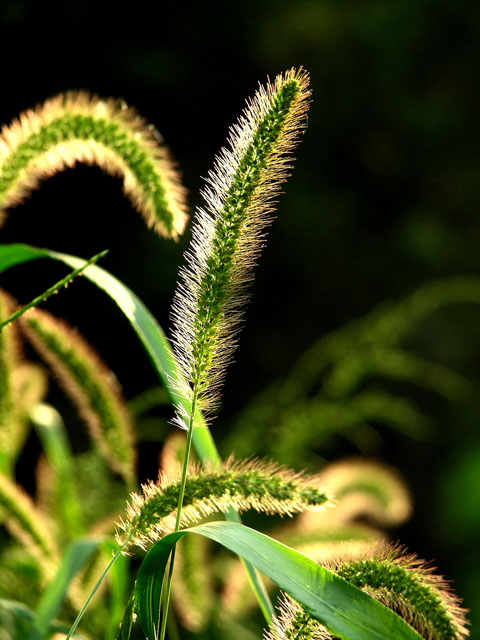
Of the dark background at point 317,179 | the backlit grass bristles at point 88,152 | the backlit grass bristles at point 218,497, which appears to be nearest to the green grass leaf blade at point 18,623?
the backlit grass bristles at point 218,497

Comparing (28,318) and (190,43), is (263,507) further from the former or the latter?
(190,43)

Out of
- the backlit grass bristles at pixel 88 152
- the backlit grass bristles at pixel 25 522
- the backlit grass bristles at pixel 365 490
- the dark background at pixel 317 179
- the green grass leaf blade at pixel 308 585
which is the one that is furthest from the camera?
the dark background at pixel 317 179

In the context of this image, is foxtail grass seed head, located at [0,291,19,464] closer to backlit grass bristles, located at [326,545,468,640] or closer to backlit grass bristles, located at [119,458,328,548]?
backlit grass bristles, located at [119,458,328,548]

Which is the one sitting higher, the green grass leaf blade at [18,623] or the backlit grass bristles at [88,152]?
the backlit grass bristles at [88,152]

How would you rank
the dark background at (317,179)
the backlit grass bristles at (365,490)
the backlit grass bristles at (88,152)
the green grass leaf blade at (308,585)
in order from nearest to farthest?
the green grass leaf blade at (308,585)
the backlit grass bristles at (88,152)
the backlit grass bristles at (365,490)
the dark background at (317,179)

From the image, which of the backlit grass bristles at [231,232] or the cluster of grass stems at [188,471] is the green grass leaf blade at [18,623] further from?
the backlit grass bristles at [231,232]

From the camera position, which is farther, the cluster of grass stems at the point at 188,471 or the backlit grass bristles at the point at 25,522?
the backlit grass bristles at the point at 25,522

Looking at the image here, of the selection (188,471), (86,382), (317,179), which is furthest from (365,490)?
(317,179)

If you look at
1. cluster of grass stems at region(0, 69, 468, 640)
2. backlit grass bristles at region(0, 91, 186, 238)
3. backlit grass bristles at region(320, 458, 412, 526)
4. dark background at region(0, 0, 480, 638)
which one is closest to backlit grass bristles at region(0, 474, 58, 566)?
cluster of grass stems at region(0, 69, 468, 640)
